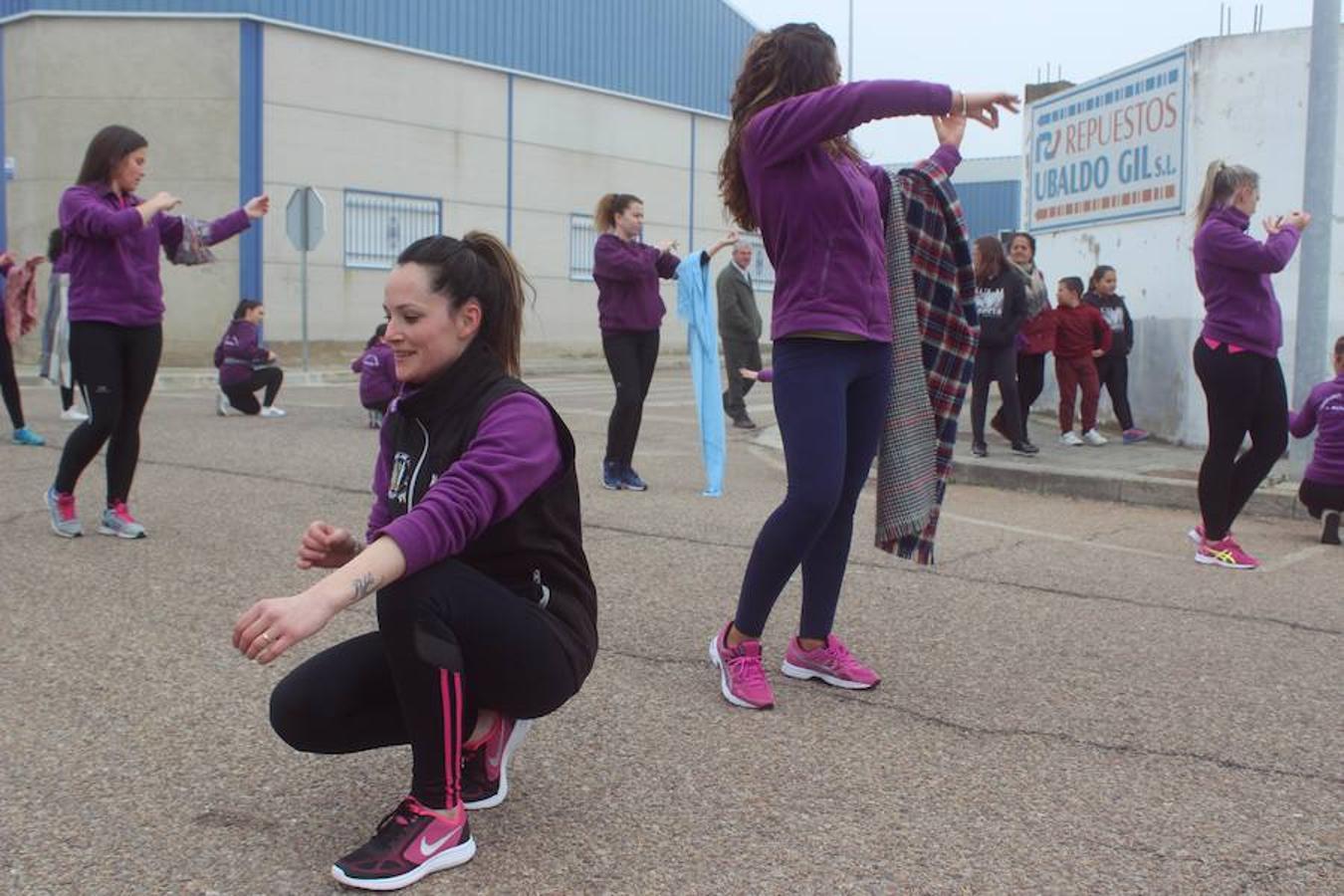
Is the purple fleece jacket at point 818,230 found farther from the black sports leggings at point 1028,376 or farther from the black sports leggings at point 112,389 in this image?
the black sports leggings at point 1028,376

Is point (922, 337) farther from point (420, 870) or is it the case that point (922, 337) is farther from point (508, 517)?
point (420, 870)

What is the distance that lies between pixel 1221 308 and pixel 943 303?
8.49 feet

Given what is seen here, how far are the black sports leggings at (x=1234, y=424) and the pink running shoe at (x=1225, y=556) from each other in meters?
0.04

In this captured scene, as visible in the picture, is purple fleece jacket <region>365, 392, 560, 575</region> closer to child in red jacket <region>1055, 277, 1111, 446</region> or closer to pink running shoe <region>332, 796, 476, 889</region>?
pink running shoe <region>332, 796, 476, 889</region>

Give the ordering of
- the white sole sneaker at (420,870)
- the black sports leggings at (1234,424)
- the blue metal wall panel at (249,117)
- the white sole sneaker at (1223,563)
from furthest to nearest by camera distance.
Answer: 1. the blue metal wall panel at (249,117)
2. the white sole sneaker at (1223,563)
3. the black sports leggings at (1234,424)
4. the white sole sneaker at (420,870)

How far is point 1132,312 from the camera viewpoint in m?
11.7

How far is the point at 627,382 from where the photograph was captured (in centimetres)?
840

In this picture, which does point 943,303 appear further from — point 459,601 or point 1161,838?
point 459,601

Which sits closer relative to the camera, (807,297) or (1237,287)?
(807,297)

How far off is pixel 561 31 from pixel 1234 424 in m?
21.7

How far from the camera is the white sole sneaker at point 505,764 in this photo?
124 inches

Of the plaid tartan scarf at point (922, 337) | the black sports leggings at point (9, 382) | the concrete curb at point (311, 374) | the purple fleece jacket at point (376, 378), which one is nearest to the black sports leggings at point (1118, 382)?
the purple fleece jacket at point (376, 378)

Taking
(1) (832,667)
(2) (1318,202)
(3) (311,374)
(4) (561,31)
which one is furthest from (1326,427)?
(4) (561,31)

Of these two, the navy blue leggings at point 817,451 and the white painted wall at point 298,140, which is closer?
the navy blue leggings at point 817,451
